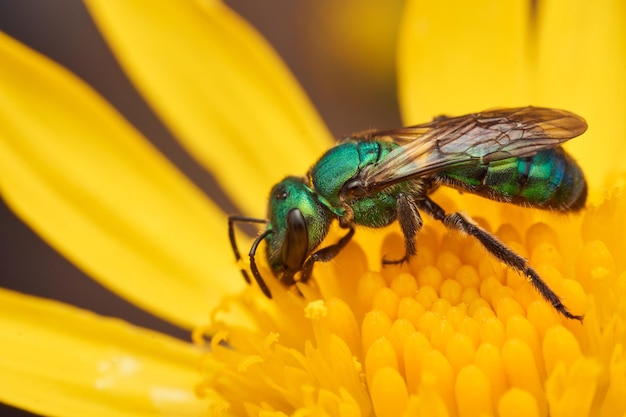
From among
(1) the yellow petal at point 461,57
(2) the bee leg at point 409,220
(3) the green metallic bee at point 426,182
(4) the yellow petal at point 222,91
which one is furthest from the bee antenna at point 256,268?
(1) the yellow petal at point 461,57

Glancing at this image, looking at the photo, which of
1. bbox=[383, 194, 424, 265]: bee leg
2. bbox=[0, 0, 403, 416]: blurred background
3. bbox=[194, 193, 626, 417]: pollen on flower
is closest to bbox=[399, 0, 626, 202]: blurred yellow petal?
bbox=[0, 0, 403, 416]: blurred background

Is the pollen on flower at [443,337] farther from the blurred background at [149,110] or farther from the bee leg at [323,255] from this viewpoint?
the blurred background at [149,110]

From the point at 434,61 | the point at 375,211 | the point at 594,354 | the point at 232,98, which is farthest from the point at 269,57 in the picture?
the point at 594,354

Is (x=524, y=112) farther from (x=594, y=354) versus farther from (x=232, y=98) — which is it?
(x=232, y=98)

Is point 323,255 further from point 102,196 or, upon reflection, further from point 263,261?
point 102,196

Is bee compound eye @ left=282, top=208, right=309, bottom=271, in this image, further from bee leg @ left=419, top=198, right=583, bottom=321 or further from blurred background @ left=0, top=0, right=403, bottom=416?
blurred background @ left=0, top=0, right=403, bottom=416

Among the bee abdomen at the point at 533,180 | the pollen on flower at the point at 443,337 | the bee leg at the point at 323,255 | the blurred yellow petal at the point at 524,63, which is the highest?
the blurred yellow petal at the point at 524,63
